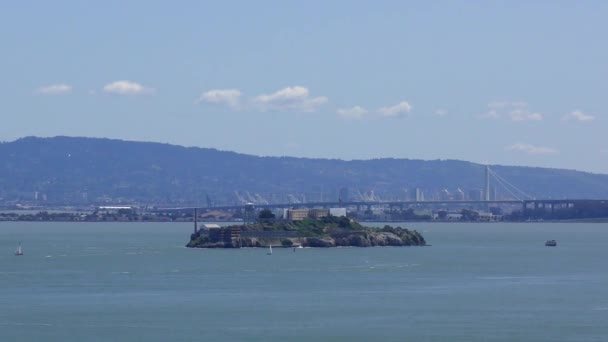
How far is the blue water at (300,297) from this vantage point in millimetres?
26219

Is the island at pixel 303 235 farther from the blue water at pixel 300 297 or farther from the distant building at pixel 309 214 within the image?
the blue water at pixel 300 297

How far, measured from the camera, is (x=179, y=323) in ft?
89.7

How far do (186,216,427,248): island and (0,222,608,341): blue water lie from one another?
678cm

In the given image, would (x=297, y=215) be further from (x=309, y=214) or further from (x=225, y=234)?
(x=225, y=234)

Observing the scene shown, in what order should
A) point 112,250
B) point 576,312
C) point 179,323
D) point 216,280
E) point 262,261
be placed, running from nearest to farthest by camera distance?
point 179,323 < point 576,312 < point 216,280 < point 262,261 < point 112,250

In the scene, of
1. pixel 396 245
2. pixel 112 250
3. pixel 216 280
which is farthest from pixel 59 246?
pixel 216 280

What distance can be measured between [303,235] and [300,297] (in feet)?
93.1

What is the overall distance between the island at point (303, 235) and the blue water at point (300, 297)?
22.3 ft

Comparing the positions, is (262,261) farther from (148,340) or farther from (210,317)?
(148,340)

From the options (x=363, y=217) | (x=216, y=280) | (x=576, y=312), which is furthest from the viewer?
(x=363, y=217)

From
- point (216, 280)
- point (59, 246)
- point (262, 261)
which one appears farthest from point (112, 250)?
point (216, 280)

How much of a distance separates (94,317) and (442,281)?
13.0 metres

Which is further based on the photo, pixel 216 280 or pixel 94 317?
pixel 216 280

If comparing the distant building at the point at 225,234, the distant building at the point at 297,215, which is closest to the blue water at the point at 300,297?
the distant building at the point at 225,234
